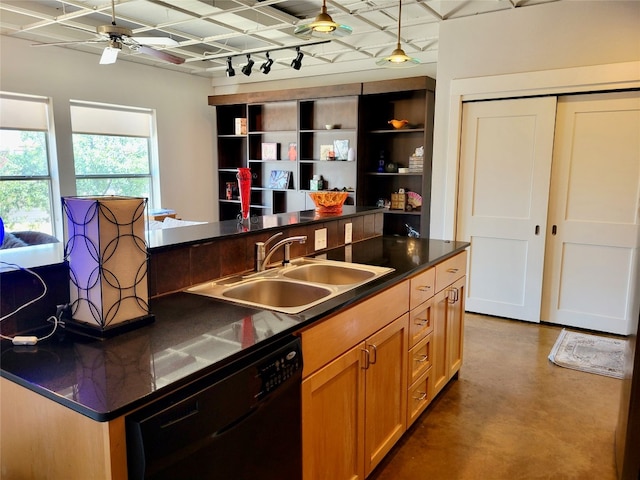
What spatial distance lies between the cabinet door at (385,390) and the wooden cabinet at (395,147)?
316 centimetres

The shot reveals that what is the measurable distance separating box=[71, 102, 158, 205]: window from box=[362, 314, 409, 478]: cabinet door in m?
4.10

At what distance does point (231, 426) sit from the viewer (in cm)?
116

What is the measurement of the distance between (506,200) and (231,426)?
142 inches

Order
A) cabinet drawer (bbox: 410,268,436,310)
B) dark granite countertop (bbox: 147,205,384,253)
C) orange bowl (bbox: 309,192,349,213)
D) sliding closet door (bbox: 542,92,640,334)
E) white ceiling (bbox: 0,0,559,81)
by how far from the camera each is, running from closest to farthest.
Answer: dark granite countertop (bbox: 147,205,384,253) → cabinet drawer (bbox: 410,268,436,310) → orange bowl (bbox: 309,192,349,213) → sliding closet door (bbox: 542,92,640,334) → white ceiling (bbox: 0,0,559,81)

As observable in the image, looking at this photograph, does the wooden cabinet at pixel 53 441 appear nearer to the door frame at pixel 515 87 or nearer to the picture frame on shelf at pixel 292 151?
the door frame at pixel 515 87

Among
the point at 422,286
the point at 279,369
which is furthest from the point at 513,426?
the point at 279,369

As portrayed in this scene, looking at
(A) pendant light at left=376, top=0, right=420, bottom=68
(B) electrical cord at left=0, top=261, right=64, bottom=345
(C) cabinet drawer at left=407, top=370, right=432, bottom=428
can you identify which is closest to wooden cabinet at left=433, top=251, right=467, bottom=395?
(C) cabinet drawer at left=407, top=370, right=432, bottom=428

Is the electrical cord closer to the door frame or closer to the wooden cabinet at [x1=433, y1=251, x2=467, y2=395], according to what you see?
the wooden cabinet at [x1=433, y1=251, x2=467, y2=395]

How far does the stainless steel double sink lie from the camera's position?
5.89 ft

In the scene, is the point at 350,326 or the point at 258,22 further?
the point at 258,22

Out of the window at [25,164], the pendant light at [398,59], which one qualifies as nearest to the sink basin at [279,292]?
the pendant light at [398,59]

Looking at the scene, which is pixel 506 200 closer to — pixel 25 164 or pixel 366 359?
pixel 366 359

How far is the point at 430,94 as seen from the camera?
4.96 metres

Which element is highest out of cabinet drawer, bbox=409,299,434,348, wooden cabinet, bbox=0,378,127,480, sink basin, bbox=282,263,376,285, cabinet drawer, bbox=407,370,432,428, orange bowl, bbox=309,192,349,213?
orange bowl, bbox=309,192,349,213
